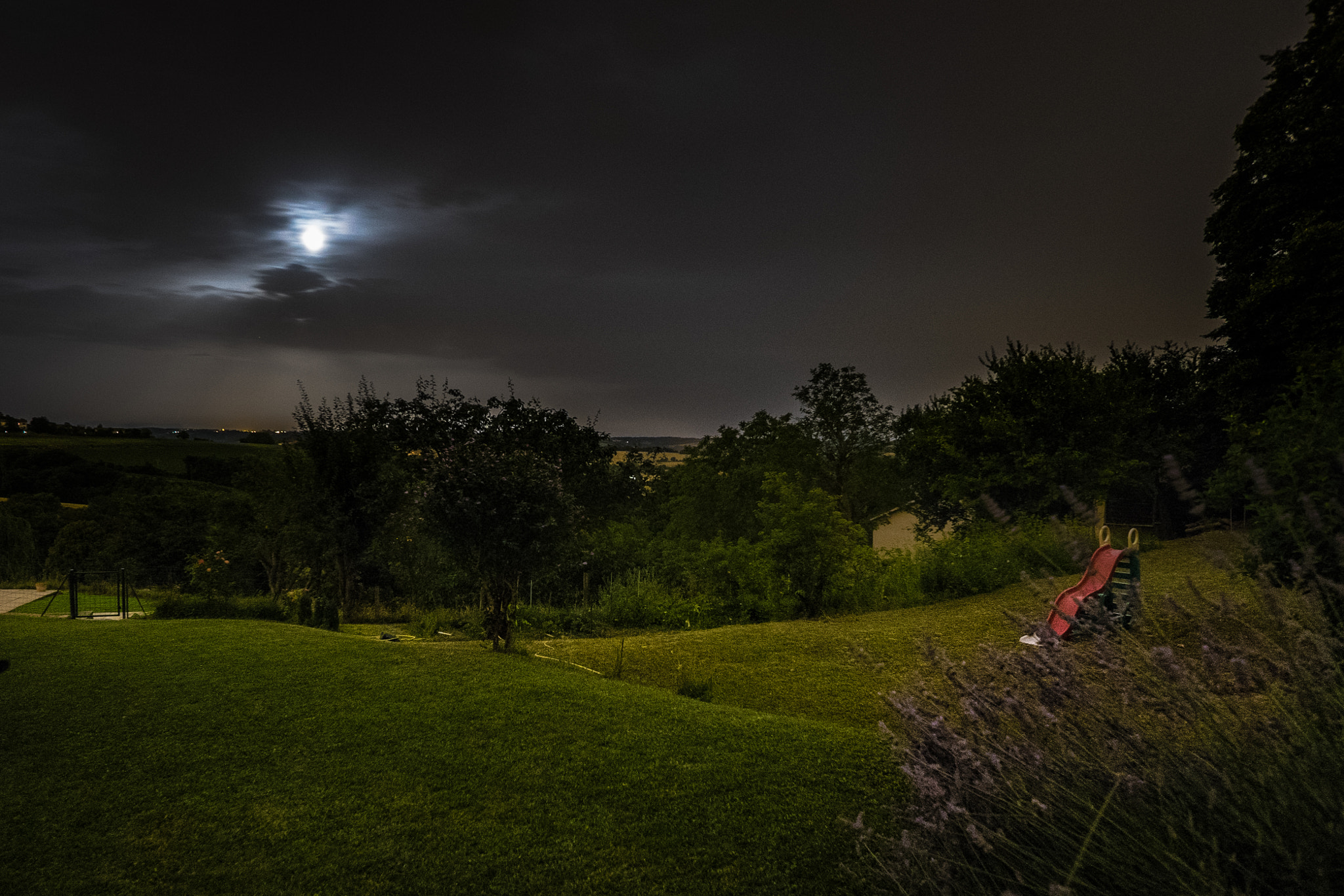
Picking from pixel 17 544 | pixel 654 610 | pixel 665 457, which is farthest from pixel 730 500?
pixel 17 544

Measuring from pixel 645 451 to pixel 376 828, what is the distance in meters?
29.0

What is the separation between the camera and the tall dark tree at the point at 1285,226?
42.5ft

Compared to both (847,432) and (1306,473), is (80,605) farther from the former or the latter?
(847,432)

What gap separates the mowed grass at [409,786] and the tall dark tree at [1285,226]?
13.7m

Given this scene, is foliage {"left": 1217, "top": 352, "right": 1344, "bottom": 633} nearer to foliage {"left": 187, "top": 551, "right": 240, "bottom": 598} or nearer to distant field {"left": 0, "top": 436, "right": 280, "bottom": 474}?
foliage {"left": 187, "top": 551, "right": 240, "bottom": 598}

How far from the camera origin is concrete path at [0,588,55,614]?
1142 cm

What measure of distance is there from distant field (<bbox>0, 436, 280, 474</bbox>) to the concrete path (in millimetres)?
29419

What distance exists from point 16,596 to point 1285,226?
1093 inches

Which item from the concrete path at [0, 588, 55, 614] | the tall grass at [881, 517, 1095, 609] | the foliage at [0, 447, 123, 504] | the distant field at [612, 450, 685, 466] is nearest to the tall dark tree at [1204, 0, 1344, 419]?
the tall grass at [881, 517, 1095, 609]

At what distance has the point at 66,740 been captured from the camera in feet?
14.2

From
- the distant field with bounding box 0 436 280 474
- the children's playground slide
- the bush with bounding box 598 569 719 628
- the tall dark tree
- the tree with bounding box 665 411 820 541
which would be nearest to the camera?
the children's playground slide

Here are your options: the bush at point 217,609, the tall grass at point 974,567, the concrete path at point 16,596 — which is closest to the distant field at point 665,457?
the tall grass at point 974,567

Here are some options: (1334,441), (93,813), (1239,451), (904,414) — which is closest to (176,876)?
(93,813)

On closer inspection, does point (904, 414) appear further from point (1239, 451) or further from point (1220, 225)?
point (1239, 451)
